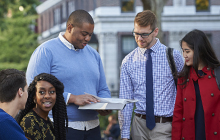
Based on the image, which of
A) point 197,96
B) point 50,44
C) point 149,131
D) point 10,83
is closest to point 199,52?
point 197,96

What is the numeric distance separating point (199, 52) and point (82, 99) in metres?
1.42

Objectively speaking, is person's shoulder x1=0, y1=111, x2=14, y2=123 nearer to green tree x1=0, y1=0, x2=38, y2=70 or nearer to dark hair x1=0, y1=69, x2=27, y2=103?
dark hair x1=0, y1=69, x2=27, y2=103

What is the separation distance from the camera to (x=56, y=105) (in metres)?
3.60

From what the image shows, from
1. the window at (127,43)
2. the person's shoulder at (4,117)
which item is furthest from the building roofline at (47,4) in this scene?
the person's shoulder at (4,117)

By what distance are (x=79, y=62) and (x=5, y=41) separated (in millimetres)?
21546

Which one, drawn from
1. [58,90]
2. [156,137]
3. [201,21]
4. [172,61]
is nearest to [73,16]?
A: [58,90]

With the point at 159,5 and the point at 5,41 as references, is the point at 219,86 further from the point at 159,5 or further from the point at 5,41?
the point at 5,41

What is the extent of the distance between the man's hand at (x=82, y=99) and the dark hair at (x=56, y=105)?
0.13 m

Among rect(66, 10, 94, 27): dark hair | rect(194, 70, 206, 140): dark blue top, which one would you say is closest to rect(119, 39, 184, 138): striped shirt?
rect(194, 70, 206, 140): dark blue top

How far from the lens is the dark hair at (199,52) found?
3850mm

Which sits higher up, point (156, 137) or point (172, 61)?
point (172, 61)

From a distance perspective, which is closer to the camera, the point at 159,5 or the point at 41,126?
the point at 41,126

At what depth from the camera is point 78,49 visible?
4.03m

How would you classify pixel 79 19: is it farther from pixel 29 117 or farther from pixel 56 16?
pixel 56 16
